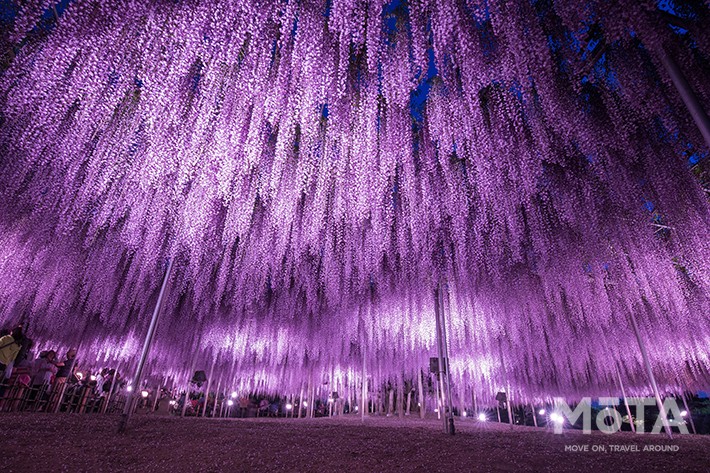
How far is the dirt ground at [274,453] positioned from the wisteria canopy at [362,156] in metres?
4.13

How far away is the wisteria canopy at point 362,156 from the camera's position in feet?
14.1

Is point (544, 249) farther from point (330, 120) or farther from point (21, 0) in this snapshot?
point (21, 0)

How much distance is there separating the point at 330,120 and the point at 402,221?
366 centimetres

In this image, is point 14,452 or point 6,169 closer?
point 14,452

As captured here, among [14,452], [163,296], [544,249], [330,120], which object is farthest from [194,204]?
[544,249]

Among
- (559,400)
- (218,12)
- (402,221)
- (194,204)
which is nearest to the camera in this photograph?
(218,12)

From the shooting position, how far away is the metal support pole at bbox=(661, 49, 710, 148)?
276 cm

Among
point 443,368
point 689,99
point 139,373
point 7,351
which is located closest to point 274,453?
point 139,373

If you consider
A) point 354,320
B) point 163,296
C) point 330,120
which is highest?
point 330,120

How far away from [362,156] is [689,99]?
4050 mm

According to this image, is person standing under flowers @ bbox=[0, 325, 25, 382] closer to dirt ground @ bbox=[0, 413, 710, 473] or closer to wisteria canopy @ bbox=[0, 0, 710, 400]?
wisteria canopy @ bbox=[0, 0, 710, 400]

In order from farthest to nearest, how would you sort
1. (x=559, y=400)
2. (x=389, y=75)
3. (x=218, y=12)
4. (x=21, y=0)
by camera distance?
1. (x=559, y=400)
2. (x=389, y=75)
3. (x=218, y=12)
4. (x=21, y=0)

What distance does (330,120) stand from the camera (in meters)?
5.21

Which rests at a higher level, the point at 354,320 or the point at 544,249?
the point at 544,249
